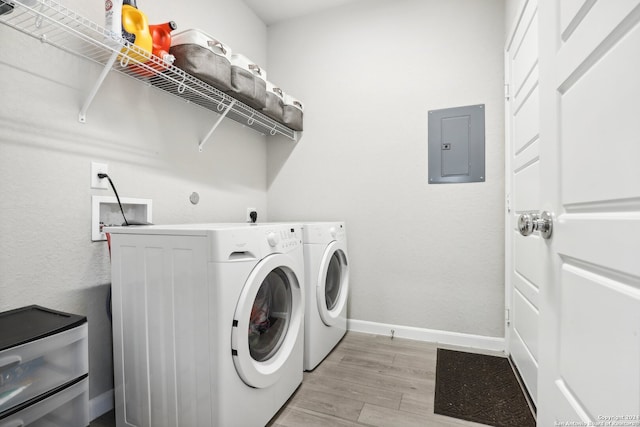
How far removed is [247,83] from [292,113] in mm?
597

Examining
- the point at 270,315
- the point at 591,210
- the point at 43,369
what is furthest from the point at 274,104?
the point at 591,210

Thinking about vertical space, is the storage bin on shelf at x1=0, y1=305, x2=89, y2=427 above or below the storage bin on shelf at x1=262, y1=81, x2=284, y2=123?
below

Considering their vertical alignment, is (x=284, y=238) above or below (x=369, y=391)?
above

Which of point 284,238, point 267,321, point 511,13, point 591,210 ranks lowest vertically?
point 267,321

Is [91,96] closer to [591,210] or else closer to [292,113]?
[292,113]

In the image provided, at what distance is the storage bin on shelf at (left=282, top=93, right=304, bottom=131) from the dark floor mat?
2056mm

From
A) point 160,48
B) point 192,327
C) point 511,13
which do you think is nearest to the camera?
point 192,327

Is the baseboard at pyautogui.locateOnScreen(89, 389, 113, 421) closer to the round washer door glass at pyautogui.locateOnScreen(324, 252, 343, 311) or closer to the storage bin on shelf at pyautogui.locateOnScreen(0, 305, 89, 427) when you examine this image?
the storage bin on shelf at pyautogui.locateOnScreen(0, 305, 89, 427)

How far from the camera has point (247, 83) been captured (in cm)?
189

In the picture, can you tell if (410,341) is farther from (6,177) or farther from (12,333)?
(6,177)

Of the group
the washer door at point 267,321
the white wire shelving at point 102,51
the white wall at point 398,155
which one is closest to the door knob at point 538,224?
the washer door at point 267,321

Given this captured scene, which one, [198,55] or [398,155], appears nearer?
[198,55]

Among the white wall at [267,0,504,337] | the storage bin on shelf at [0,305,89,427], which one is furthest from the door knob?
the white wall at [267,0,504,337]

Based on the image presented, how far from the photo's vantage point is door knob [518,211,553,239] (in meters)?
0.74
